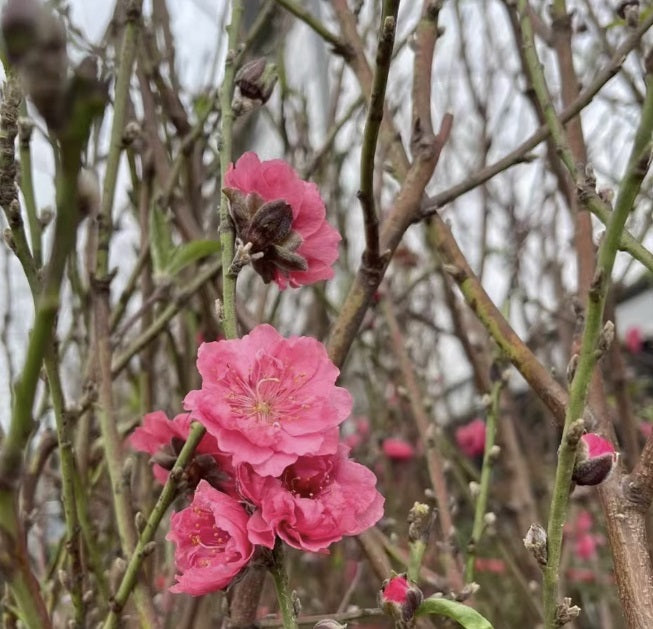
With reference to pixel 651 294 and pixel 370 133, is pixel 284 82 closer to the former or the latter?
pixel 370 133

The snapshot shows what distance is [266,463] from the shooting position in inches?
25.7

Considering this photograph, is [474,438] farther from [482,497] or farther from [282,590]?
[282,590]

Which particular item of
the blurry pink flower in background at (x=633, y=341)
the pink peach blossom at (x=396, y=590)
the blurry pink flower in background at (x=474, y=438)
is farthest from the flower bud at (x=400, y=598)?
the blurry pink flower in background at (x=633, y=341)

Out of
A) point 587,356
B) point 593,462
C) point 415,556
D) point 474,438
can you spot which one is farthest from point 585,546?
point 587,356

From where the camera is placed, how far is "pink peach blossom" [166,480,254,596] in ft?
2.14

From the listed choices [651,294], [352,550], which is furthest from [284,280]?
[651,294]

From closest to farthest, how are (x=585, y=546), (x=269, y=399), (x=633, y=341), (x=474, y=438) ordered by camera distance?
(x=269, y=399) → (x=474, y=438) → (x=585, y=546) → (x=633, y=341)

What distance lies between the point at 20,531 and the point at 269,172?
432 mm

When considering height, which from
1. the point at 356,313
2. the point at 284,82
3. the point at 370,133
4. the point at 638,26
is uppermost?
the point at 284,82

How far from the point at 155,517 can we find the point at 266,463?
0.53 feet

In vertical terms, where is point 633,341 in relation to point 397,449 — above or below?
above

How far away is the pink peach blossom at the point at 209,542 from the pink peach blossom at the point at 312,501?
2 cm

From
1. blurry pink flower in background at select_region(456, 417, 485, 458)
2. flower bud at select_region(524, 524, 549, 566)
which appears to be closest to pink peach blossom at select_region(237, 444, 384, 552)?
flower bud at select_region(524, 524, 549, 566)

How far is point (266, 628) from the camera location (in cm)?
83
